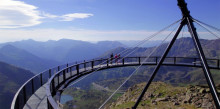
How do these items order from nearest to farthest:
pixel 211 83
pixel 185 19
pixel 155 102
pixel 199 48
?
pixel 211 83
pixel 199 48
pixel 185 19
pixel 155 102

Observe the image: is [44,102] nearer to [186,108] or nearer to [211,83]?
[211,83]

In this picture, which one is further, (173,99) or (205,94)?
(173,99)

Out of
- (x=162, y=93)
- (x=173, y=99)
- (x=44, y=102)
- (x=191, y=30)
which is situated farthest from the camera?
(x=162, y=93)

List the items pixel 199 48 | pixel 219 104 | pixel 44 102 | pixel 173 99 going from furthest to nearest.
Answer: pixel 173 99, pixel 44 102, pixel 199 48, pixel 219 104

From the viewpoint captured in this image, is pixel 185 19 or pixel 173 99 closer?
pixel 185 19

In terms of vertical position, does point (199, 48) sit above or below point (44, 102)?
above

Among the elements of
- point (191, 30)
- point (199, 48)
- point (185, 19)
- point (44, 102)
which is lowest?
point (44, 102)

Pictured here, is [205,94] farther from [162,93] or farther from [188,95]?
[162,93]

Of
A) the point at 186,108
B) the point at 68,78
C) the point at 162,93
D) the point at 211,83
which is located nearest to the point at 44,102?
the point at 68,78

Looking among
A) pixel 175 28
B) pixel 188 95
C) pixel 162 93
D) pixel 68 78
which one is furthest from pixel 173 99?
pixel 175 28
